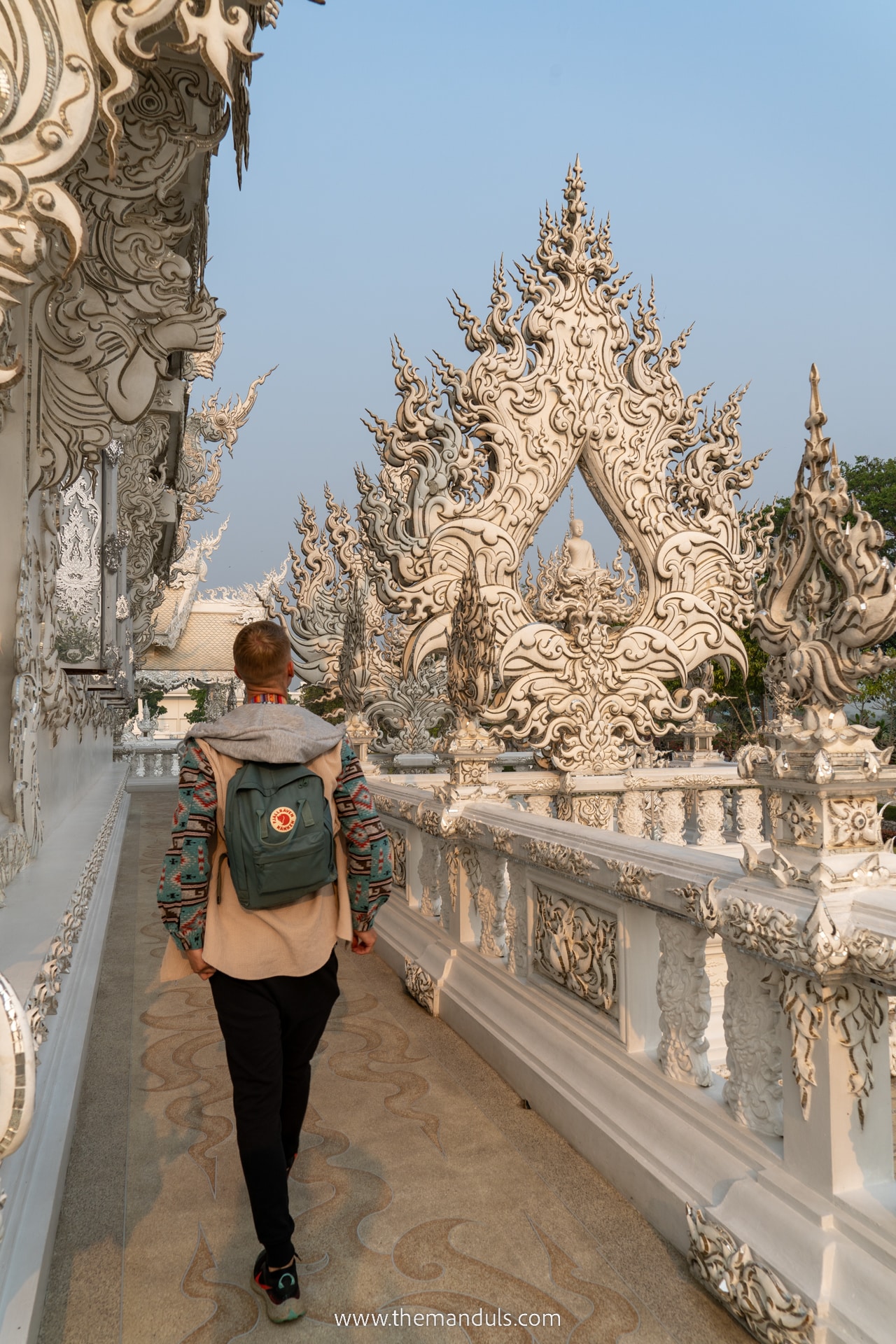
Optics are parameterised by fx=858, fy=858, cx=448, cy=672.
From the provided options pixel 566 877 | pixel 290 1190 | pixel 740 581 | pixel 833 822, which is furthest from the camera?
pixel 740 581

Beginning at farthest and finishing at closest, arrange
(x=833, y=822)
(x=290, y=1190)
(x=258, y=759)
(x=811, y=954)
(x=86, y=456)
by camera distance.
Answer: (x=86, y=456) < (x=290, y=1190) < (x=258, y=759) < (x=833, y=822) < (x=811, y=954)

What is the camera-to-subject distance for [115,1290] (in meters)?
1.99

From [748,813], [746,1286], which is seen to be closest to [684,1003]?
[746,1286]

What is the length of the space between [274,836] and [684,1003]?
47.4 inches

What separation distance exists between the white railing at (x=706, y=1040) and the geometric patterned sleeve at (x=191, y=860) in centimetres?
115

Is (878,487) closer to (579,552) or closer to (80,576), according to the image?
(579,552)

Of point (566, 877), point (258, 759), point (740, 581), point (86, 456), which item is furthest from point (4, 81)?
point (740, 581)

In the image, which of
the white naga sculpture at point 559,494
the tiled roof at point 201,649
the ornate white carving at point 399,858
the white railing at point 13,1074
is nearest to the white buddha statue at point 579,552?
the white naga sculpture at point 559,494

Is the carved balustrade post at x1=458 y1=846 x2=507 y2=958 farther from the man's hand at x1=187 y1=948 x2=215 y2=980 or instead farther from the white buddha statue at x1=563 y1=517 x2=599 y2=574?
the white buddha statue at x1=563 y1=517 x2=599 y2=574

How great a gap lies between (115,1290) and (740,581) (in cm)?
616

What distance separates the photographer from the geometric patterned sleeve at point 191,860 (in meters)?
1.93

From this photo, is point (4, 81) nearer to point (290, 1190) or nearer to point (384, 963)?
point (290, 1190)

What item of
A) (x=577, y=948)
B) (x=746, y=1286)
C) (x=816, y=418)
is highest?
(x=816, y=418)

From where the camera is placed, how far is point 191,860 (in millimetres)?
1939
